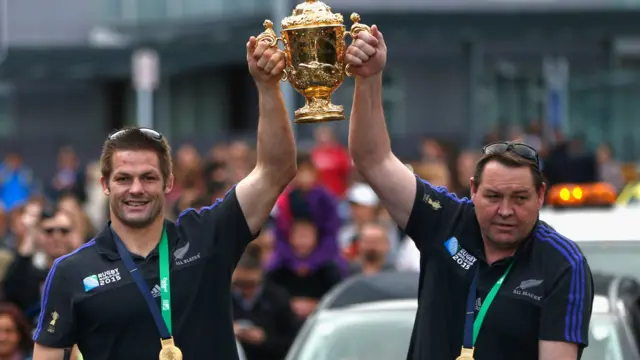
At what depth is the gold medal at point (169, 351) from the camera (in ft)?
16.9

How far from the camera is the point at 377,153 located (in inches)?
218

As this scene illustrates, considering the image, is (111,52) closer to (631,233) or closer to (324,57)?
(631,233)

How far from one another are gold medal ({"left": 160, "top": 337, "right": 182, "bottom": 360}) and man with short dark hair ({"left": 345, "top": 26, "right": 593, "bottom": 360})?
34.4 inches

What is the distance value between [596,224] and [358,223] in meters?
4.47

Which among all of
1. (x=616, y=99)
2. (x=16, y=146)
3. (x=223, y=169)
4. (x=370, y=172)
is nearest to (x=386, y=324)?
(x=370, y=172)

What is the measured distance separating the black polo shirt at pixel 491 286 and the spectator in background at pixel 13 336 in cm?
388

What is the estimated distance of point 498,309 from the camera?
5156 mm

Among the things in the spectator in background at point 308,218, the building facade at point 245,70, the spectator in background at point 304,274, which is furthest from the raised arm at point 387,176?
the building facade at point 245,70

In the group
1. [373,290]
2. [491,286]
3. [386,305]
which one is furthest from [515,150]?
[373,290]

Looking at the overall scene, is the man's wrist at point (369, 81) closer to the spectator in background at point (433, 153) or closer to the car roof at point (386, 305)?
the car roof at point (386, 305)

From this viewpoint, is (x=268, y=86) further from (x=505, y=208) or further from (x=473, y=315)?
(x=473, y=315)

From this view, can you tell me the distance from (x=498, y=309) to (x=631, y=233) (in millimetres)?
3442

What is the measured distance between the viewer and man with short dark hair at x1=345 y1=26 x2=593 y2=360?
513 cm

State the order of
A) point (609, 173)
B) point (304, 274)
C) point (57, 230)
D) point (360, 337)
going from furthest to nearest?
point (609, 173), point (304, 274), point (57, 230), point (360, 337)
